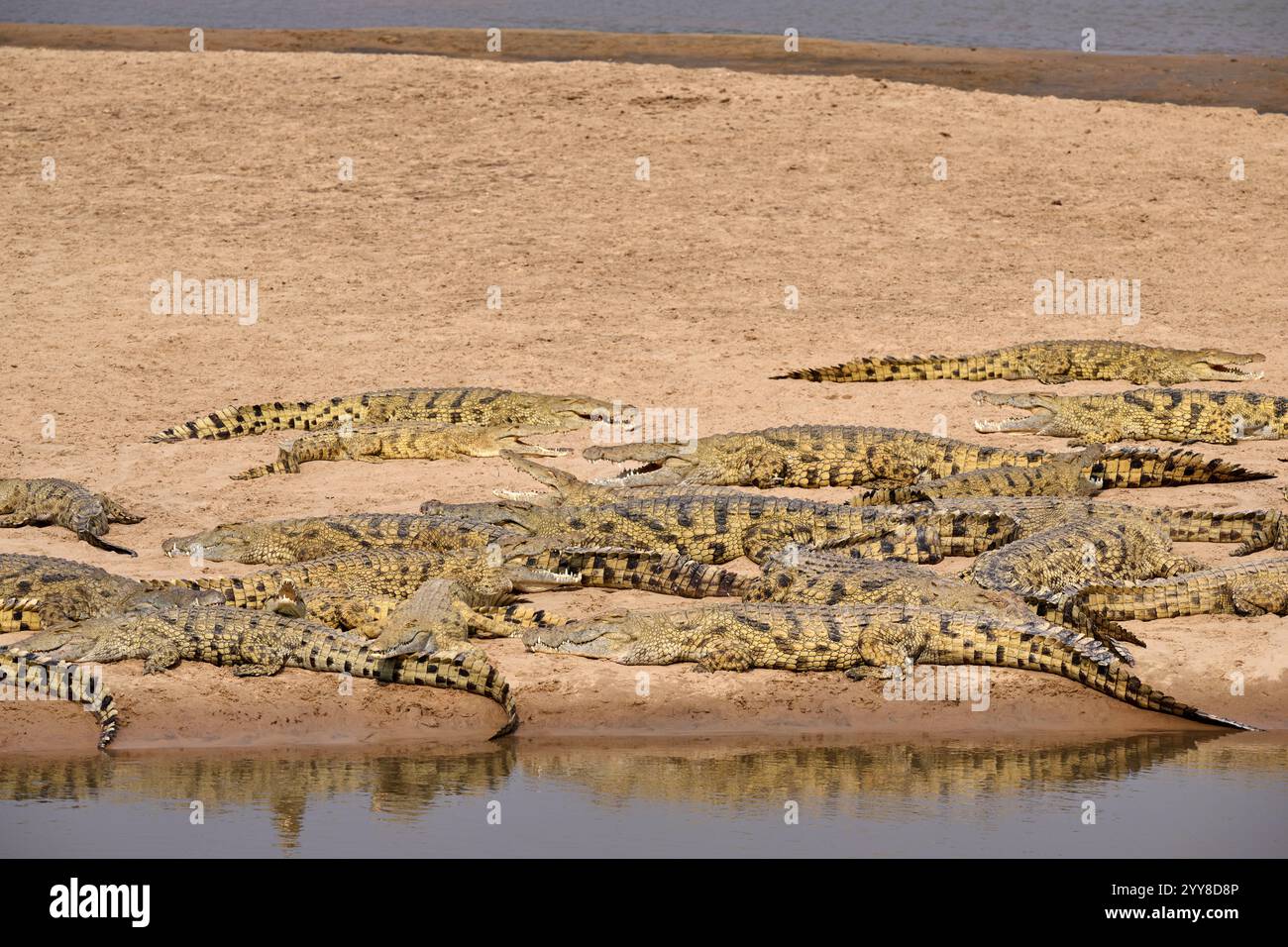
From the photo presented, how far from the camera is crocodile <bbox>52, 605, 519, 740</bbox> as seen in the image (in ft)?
24.3

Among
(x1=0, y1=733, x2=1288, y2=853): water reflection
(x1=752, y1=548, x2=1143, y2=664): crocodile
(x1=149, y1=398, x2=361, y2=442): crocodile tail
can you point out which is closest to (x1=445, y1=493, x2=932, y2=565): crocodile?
(x1=752, y1=548, x2=1143, y2=664): crocodile

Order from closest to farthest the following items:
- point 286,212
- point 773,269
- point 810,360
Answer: point 810,360, point 773,269, point 286,212

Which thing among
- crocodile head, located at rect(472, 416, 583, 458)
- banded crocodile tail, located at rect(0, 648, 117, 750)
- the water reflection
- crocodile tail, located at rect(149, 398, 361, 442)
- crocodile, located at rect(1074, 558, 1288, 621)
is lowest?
the water reflection

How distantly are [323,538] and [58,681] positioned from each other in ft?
6.43

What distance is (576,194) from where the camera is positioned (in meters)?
16.7

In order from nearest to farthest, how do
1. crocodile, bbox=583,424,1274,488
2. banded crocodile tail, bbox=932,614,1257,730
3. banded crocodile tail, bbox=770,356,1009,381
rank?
banded crocodile tail, bbox=932,614,1257,730
crocodile, bbox=583,424,1274,488
banded crocodile tail, bbox=770,356,1009,381

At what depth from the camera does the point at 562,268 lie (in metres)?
15.0

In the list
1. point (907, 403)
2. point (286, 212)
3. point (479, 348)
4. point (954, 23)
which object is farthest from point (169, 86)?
point (954, 23)

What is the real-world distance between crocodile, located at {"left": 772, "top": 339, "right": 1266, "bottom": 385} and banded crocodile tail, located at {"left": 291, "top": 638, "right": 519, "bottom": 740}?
5.61 metres

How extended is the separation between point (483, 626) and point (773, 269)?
7.74m

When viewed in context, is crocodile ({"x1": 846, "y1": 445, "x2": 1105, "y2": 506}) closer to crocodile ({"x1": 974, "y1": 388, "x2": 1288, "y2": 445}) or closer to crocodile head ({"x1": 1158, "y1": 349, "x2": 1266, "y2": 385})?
crocodile ({"x1": 974, "y1": 388, "x2": 1288, "y2": 445})

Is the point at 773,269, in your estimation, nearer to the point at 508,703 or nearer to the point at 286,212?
the point at 286,212
